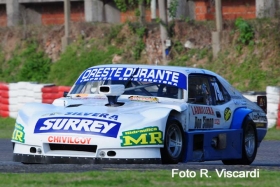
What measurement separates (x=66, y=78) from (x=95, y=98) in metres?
19.4

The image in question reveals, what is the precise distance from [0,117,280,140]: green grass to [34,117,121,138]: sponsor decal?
7.93 m

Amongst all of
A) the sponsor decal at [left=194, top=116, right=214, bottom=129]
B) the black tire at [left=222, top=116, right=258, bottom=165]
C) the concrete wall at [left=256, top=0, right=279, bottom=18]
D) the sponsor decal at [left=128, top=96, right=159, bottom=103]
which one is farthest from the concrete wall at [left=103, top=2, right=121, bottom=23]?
the sponsor decal at [left=128, top=96, right=159, bottom=103]

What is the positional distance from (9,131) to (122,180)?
1184 centimetres

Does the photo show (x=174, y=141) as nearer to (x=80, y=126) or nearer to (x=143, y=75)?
(x=80, y=126)

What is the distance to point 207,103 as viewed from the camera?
10750 millimetres

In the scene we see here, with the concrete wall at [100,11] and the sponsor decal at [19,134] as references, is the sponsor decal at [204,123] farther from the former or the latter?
the concrete wall at [100,11]

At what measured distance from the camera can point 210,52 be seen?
1099 inches

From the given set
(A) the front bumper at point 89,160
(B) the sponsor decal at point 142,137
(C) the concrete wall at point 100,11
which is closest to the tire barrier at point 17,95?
(C) the concrete wall at point 100,11

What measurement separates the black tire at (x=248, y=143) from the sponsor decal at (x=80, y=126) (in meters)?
2.42

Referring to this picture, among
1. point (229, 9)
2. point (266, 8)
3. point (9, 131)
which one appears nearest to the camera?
point (9, 131)

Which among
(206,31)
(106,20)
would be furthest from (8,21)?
(206,31)

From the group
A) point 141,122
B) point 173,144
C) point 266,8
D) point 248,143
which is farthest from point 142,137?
point 266,8

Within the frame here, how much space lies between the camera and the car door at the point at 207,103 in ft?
33.6

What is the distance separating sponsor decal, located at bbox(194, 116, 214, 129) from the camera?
33.3 feet
